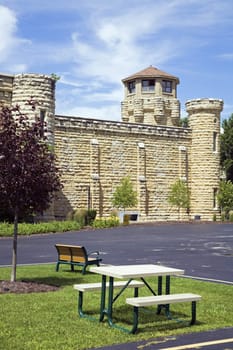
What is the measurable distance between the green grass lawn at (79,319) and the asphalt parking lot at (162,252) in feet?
1.47

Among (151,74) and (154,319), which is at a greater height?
(151,74)

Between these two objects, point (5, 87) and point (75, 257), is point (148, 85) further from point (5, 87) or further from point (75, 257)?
point (75, 257)

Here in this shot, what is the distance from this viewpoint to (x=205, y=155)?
4300 cm

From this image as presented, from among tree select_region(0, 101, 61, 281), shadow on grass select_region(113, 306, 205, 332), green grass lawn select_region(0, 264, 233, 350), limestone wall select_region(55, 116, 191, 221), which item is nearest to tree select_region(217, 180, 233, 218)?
limestone wall select_region(55, 116, 191, 221)

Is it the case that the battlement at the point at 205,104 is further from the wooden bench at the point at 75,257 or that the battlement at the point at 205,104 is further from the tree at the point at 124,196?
the wooden bench at the point at 75,257

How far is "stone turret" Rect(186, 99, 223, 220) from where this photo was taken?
42.7 metres

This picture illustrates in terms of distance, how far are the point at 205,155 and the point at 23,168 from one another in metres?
32.3

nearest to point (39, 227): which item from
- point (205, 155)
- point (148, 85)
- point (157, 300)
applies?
point (205, 155)

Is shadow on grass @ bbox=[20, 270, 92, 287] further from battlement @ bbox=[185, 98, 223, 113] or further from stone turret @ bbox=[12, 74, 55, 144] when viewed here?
battlement @ bbox=[185, 98, 223, 113]

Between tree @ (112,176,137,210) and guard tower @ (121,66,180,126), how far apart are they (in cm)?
1637

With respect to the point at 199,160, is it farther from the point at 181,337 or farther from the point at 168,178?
the point at 181,337

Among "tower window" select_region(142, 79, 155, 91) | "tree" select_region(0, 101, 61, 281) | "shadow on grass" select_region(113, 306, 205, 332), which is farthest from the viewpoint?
"tower window" select_region(142, 79, 155, 91)

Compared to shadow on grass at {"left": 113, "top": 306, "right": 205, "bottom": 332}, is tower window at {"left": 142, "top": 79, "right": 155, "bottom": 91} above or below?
above

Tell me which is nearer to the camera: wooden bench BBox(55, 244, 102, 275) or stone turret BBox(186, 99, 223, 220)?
wooden bench BBox(55, 244, 102, 275)
